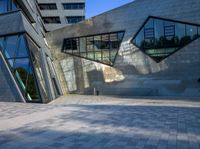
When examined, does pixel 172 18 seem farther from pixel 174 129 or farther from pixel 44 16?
pixel 44 16

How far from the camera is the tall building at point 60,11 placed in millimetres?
47469

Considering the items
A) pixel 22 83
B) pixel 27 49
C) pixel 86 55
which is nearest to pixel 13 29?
pixel 27 49

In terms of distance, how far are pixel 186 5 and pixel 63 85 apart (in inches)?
653

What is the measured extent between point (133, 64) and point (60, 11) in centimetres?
2731

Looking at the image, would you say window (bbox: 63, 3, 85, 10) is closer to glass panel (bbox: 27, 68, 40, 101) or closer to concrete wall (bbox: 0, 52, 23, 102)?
concrete wall (bbox: 0, 52, 23, 102)

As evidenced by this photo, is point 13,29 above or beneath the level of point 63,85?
above

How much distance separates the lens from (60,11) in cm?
4794

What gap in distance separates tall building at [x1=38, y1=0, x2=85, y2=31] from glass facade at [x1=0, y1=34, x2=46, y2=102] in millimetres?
28379

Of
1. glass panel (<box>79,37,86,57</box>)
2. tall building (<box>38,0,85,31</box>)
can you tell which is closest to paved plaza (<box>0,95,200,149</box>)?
glass panel (<box>79,37,86,57</box>)

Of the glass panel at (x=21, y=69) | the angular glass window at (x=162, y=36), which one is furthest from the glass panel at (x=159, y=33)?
the glass panel at (x=21, y=69)

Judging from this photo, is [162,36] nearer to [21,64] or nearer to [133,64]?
[133,64]

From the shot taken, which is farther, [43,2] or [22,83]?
[43,2]

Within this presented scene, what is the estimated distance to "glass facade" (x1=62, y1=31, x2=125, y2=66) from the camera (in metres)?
27.3

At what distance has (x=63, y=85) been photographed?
29.3m
